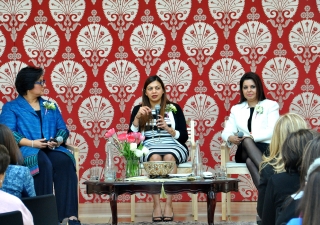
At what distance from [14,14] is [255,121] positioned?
2.71 meters

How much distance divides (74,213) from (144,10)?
244 cm

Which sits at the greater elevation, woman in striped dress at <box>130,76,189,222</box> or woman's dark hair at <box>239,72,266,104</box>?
woman's dark hair at <box>239,72,266,104</box>

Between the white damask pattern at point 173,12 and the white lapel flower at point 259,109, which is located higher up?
the white damask pattern at point 173,12

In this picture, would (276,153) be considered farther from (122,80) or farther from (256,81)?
(122,80)

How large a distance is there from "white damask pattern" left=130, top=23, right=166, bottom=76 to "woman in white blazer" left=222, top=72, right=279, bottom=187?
104 cm

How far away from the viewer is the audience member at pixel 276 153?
12.3ft

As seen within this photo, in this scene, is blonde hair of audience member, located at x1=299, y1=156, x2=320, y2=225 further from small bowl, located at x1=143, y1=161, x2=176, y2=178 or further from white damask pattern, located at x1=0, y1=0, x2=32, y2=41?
white damask pattern, located at x1=0, y1=0, x2=32, y2=41

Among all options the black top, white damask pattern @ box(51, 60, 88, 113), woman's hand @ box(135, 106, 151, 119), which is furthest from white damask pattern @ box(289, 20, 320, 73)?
the black top

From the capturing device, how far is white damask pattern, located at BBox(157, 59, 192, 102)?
699 cm

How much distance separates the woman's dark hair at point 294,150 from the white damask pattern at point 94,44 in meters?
4.07

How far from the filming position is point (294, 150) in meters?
3.16

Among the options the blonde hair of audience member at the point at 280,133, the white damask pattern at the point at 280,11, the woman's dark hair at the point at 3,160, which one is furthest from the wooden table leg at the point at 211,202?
the white damask pattern at the point at 280,11

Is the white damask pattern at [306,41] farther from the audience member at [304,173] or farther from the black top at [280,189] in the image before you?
the audience member at [304,173]

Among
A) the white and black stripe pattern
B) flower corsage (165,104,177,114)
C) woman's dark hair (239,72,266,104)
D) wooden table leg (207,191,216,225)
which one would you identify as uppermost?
woman's dark hair (239,72,266,104)
